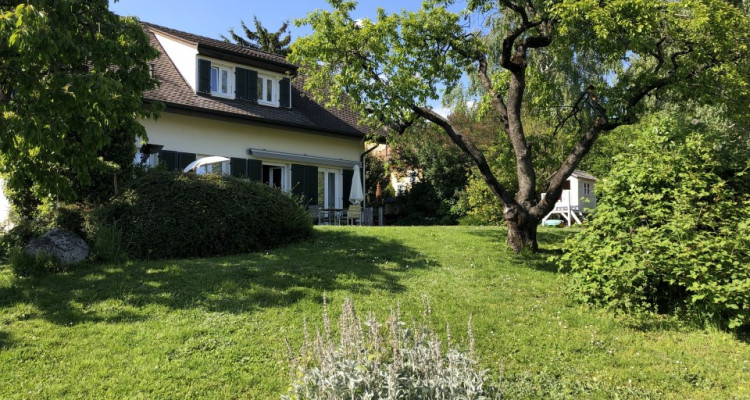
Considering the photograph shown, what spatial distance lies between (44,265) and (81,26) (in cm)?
347

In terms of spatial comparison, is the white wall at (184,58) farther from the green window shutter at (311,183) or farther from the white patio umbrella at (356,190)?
the white patio umbrella at (356,190)

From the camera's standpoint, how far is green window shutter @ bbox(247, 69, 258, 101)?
16.7m

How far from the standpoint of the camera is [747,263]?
532cm

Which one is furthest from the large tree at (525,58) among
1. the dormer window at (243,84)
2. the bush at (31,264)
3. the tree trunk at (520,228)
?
the dormer window at (243,84)

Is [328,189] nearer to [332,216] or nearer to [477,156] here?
[332,216]

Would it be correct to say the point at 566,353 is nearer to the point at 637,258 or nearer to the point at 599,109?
the point at 637,258

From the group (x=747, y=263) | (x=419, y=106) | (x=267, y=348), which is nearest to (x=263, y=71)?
(x=419, y=106)

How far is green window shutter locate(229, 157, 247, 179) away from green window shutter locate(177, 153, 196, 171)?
1.26 m

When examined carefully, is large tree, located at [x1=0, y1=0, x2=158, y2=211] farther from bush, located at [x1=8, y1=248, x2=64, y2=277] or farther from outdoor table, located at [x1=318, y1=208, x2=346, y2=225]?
outdoor table, located at [x1=318, y1=208, x2=346, y2=225]

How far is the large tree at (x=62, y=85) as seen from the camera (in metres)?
5.95

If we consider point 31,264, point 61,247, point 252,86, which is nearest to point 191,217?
point 61,247

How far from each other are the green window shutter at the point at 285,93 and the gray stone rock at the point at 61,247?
10.7 meters

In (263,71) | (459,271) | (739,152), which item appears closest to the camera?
(739,152)

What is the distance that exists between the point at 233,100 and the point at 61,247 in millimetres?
9505
